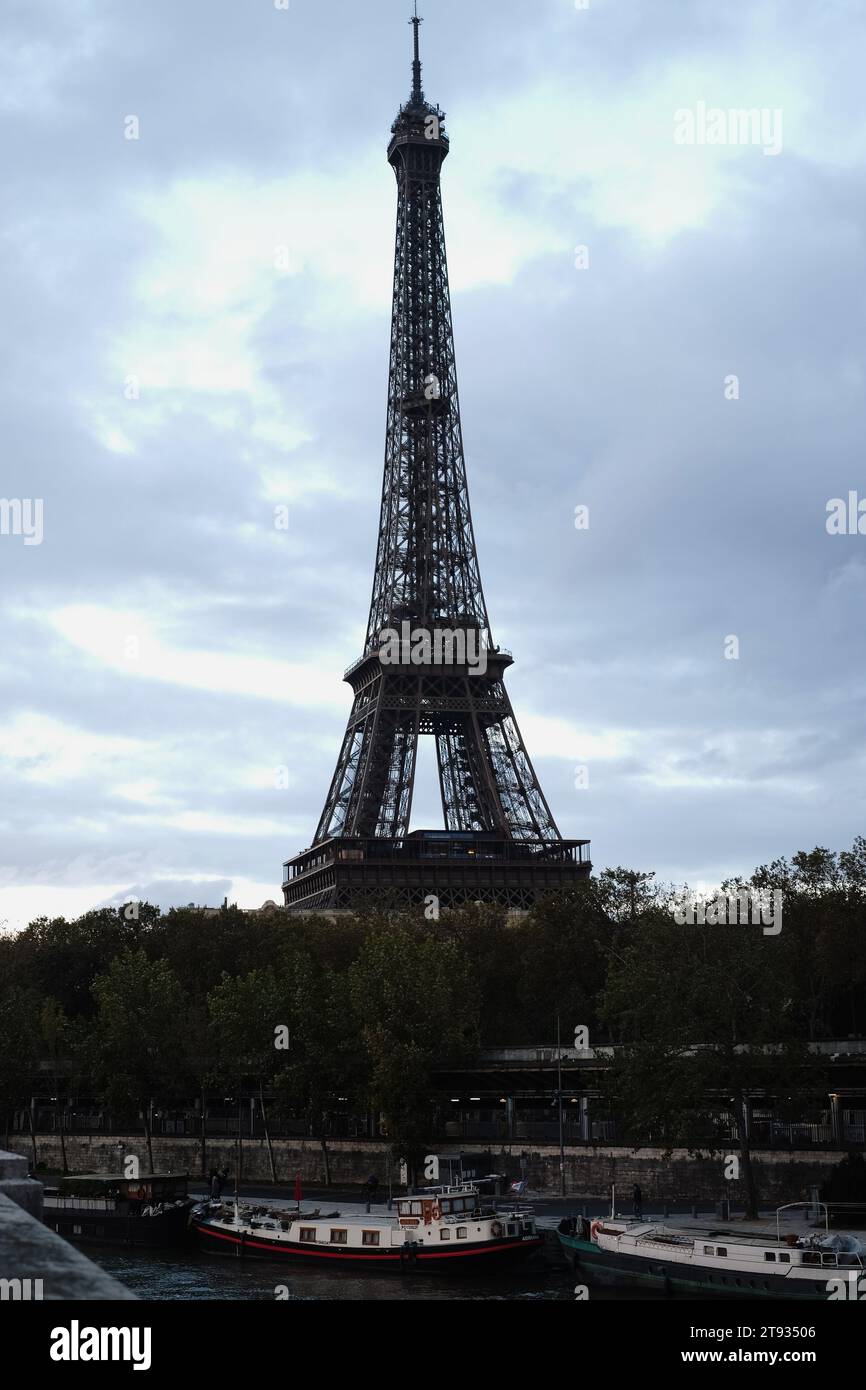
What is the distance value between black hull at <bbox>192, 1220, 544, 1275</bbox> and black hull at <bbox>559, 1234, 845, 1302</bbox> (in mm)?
2097

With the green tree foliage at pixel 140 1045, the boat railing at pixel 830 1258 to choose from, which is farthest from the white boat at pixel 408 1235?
the green tree foliage at pixel 140 1045

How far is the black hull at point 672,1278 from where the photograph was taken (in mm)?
44250

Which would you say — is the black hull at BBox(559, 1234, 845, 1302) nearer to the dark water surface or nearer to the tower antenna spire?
the dark water surface

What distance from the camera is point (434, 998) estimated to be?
253 feet

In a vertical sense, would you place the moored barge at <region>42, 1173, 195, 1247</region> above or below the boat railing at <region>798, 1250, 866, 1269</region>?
below

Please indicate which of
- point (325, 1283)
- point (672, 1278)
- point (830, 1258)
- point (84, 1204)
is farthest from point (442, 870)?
point (830, 1258)

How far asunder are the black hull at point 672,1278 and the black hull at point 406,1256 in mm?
2097

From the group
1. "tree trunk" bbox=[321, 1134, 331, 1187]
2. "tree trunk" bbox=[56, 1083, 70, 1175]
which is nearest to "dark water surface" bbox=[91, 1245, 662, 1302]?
"tree trunk" bbox=[321, 1134, 331, 1187]

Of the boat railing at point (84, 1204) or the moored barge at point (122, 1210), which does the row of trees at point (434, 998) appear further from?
the boat railing at point (84, 1204)

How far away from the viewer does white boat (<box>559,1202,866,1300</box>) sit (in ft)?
145

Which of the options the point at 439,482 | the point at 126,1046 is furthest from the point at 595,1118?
the point at 439,482
